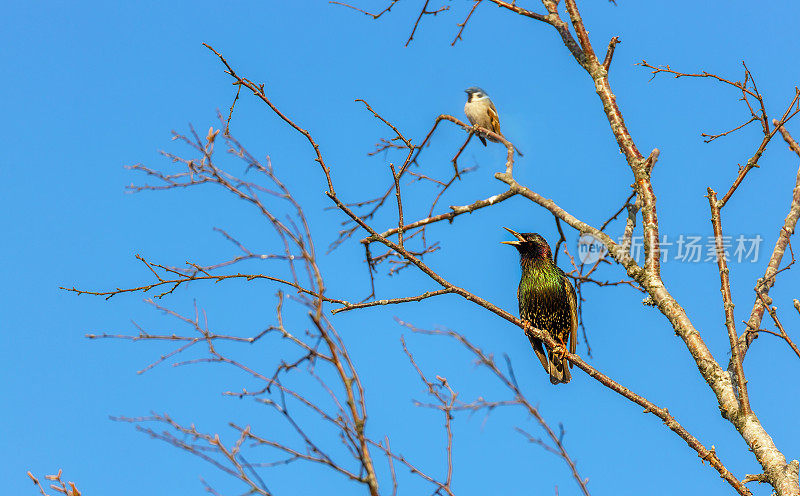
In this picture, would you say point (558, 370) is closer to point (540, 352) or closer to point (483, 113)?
point (540, 352)

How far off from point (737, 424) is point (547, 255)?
2.61m

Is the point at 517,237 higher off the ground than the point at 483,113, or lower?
lower

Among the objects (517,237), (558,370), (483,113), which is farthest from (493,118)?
(558,370)

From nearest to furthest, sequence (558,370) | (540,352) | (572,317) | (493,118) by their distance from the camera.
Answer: (558,370) < (540,352) < (572,317) < (493,118)

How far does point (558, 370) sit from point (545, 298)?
579mm

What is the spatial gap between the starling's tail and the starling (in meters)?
0.07

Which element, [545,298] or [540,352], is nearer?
[540,352]

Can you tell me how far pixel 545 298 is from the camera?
17.8ft

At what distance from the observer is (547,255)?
560cm

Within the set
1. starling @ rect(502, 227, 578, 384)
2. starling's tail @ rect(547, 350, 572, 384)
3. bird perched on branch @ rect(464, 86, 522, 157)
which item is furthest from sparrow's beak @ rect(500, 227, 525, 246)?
bird perched on branch @ rect(464, 86, 522, 157)

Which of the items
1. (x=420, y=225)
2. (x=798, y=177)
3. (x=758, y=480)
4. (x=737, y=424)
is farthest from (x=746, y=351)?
(x=420, y=225)

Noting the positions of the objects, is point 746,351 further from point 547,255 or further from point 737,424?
point 547,255

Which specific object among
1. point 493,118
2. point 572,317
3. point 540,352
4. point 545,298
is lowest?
point 540,352

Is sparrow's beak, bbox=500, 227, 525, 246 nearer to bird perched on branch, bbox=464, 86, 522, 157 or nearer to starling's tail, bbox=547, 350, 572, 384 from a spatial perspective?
starling's tail, bbox=547, 350, 572, 384
